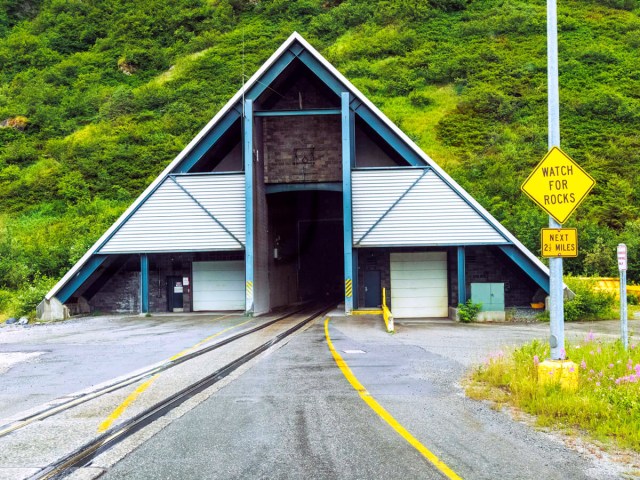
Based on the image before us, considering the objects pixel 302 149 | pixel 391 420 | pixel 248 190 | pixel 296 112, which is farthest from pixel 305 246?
pixel 391 420

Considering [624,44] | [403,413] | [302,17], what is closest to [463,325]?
[403,413]

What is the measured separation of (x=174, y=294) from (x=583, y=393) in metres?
24.1

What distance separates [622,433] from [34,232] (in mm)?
40160

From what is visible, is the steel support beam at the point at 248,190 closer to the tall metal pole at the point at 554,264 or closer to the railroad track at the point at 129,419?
the railroad track at the point at 129,419

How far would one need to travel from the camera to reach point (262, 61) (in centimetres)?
6775

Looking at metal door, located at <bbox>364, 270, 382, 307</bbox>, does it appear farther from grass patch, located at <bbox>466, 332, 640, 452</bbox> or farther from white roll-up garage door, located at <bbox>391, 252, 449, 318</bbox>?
grass patch, located at <bbox>466, 332, 640, 452</bbox>

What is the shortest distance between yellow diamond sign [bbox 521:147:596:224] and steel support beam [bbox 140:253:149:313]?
70.6 ft

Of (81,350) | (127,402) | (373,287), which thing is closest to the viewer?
(127,402)

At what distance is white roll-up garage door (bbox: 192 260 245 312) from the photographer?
97.9ft

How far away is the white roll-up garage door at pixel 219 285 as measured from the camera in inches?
1174

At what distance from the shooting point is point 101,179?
48000mm

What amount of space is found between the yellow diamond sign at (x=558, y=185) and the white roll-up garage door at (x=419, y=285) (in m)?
19.1

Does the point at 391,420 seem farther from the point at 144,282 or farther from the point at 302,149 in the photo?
the point at 302,149

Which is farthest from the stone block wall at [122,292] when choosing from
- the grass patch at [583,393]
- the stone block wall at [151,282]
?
the grass patch at [583,393]
